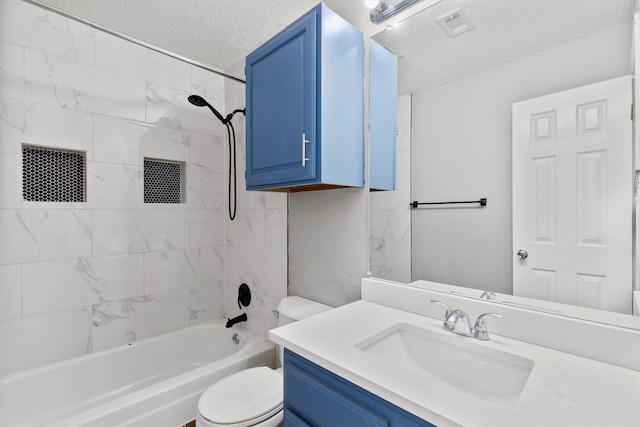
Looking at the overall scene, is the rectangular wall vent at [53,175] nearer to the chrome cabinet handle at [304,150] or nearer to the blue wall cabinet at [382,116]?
the chrome cabinet handle at [304,150]

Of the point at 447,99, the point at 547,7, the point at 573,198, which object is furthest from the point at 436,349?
the point at 547,7

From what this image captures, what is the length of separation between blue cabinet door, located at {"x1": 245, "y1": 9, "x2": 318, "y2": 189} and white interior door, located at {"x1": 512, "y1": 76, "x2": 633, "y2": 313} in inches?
30.8

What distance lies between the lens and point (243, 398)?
1.35 m

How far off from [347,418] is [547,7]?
144 cm

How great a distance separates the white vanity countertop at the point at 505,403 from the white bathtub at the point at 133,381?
88cm

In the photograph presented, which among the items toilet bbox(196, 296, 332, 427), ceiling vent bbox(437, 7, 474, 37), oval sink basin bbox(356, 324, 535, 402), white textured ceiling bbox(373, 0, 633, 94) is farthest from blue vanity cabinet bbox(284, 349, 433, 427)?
ceiling vent bbox(437, 7, 474, 37)

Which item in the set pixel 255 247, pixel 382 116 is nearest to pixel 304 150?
pixel 382 116

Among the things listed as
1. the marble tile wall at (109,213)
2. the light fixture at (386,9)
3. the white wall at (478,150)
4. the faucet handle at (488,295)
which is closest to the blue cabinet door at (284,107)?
the light fixture at (386,9)

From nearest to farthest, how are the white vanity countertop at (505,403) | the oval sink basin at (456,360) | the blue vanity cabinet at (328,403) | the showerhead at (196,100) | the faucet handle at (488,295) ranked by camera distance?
the white vanity countertop at (505,403)
the blue vanity cabinet at (328,403)
the oval sink basin at (456,360)
the faucet handle at (488,295)
the showerhead at (196,100)

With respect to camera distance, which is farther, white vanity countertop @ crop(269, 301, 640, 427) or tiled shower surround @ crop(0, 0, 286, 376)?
tiled shower surround @ crop(0, 0, 286, 376)

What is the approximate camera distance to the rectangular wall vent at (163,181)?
86.7 inches

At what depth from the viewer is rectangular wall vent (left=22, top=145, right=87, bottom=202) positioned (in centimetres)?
173

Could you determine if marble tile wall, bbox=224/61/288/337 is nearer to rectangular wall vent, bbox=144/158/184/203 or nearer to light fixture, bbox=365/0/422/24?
rectangular wall vent, bbox=144/158/184/203

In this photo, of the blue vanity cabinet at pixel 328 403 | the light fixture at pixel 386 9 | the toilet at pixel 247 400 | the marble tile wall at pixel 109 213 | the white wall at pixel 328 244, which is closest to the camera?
the blue vanity cabinet at pixel 328 403
